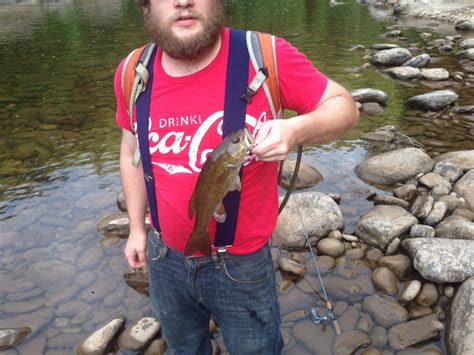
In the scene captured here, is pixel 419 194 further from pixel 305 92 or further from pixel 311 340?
pixel 305 92

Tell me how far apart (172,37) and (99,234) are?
16.7ft

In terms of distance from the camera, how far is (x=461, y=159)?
320 inches

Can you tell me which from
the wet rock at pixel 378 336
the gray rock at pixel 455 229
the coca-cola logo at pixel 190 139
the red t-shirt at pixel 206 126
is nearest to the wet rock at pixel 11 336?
the red t-shirt at pixel 206 126

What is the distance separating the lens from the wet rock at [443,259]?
5109mm

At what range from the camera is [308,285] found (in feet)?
18.5

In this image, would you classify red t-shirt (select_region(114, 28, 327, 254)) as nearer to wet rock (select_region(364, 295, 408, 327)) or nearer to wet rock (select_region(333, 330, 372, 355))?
wet rock (select_region(333, 330, 372, 355))

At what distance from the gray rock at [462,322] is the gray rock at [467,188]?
Answer: 2.49m

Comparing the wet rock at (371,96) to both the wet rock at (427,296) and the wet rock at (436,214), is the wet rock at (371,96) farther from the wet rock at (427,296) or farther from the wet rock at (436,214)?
the wet rock at (427,296)

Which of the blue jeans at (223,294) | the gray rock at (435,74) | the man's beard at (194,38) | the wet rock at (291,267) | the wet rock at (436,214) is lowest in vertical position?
the wet rock at (291,267)

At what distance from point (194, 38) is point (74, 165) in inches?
299

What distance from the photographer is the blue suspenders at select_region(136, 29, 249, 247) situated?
2.58 meters

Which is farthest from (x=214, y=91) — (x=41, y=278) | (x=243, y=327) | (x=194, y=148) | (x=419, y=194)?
(x=419, y=194)

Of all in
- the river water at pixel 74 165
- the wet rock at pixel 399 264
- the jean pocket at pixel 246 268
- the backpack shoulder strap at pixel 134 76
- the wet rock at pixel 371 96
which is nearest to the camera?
the backpack shoulder strap at pixel 134 76

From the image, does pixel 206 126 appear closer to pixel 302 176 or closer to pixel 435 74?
pixel 302 176
